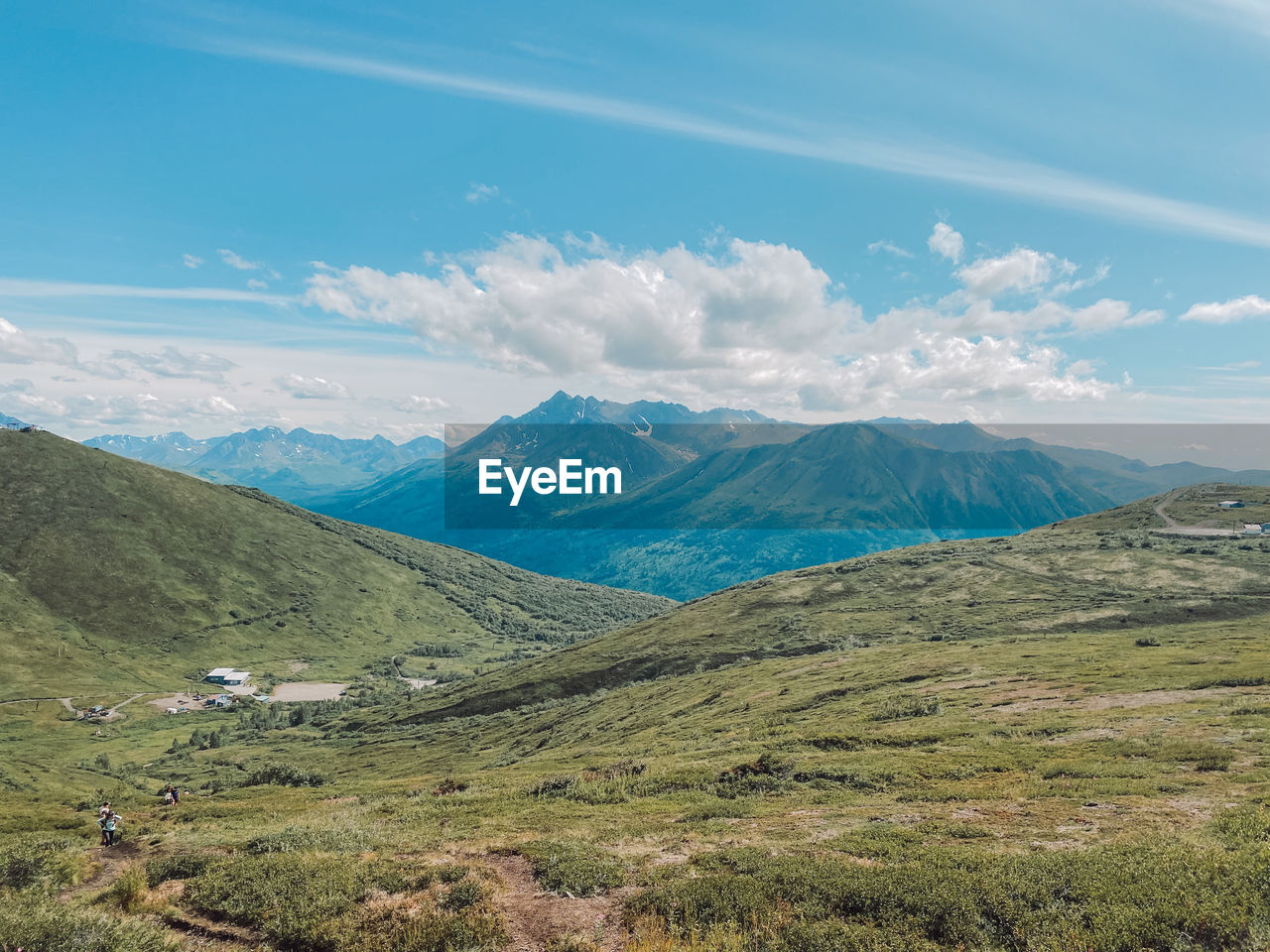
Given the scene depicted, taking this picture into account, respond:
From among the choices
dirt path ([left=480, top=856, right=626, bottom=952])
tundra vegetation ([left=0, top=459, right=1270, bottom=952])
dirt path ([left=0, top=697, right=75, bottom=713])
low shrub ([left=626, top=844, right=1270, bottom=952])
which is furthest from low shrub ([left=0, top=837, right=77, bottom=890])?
→ dirt path ([left=0, top=697, right=75, bottom=713])

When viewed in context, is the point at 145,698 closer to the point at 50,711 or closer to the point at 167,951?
the point at 50,711

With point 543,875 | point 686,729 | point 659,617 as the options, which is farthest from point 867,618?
point 543,875

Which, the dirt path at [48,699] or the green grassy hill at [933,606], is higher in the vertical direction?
the green grassy hill at [933,606]

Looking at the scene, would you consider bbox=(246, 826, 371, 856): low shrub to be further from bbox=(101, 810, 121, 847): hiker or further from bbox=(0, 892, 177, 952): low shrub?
bbox=(101, 810, 121, 847): hiker

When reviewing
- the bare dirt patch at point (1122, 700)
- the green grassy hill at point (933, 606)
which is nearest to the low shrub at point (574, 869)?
the bare dirt patch at point (1122, 700)

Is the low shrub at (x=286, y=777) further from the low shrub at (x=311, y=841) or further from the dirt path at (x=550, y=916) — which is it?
the dirt path at (x=550, y=916)

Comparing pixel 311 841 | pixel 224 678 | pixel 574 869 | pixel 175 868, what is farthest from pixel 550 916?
pixel 224 678

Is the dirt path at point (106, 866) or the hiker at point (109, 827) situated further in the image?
the hiker at point (109, 827)
